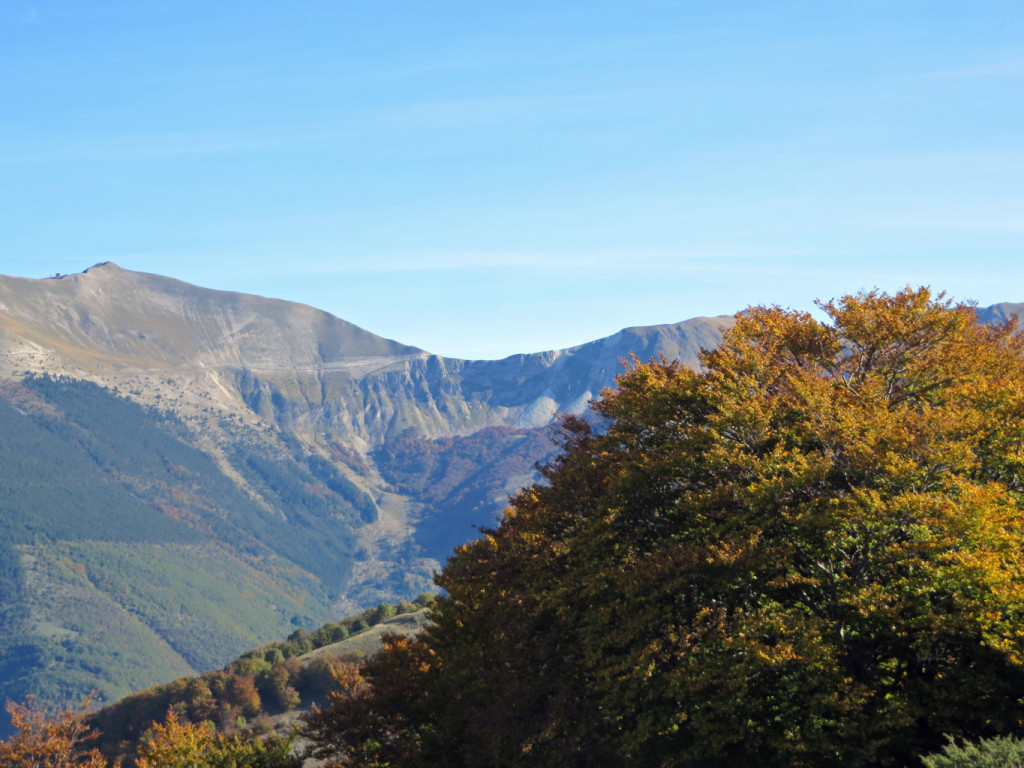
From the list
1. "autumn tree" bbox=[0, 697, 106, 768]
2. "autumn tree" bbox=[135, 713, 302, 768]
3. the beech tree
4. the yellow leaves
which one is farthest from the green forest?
"autumn tree" bbox=[0, 697, 106, 768]

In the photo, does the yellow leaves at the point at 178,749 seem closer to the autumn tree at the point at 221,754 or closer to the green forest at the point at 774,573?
the autumn tree at the point at 221,754

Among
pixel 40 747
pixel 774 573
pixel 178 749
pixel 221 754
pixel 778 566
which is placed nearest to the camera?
pixel 778 566

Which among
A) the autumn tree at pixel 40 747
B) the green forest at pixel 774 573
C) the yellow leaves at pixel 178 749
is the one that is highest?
the green forest at pixel 774 573

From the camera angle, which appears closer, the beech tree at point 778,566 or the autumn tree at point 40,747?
the beech tree at point 778,566

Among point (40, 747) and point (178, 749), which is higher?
point (178, 749)

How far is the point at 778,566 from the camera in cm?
3056

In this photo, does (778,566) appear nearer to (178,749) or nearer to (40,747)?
(178,749)

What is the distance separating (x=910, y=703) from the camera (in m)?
28.2

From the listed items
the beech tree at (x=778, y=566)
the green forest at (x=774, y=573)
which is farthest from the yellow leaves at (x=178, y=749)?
the beech tree at (x=778, y=566)

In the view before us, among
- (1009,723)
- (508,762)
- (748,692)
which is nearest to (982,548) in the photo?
(1009,723)

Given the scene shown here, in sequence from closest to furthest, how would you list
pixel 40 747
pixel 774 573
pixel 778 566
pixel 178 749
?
pixel 778 566 → pixel 774 573 → pixel 178 749 → pixel 40 747

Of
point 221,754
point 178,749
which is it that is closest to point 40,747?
point 178,749

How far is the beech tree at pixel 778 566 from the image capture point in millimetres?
27938

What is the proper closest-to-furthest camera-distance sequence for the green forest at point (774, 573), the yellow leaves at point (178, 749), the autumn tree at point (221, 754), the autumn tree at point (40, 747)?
1. the green forest at point (774, 573)
2. the autumn tree at point (221, 754)
3. the yellow leaves at point (178, 749)
4. the autumn tree at point (40, 747)
